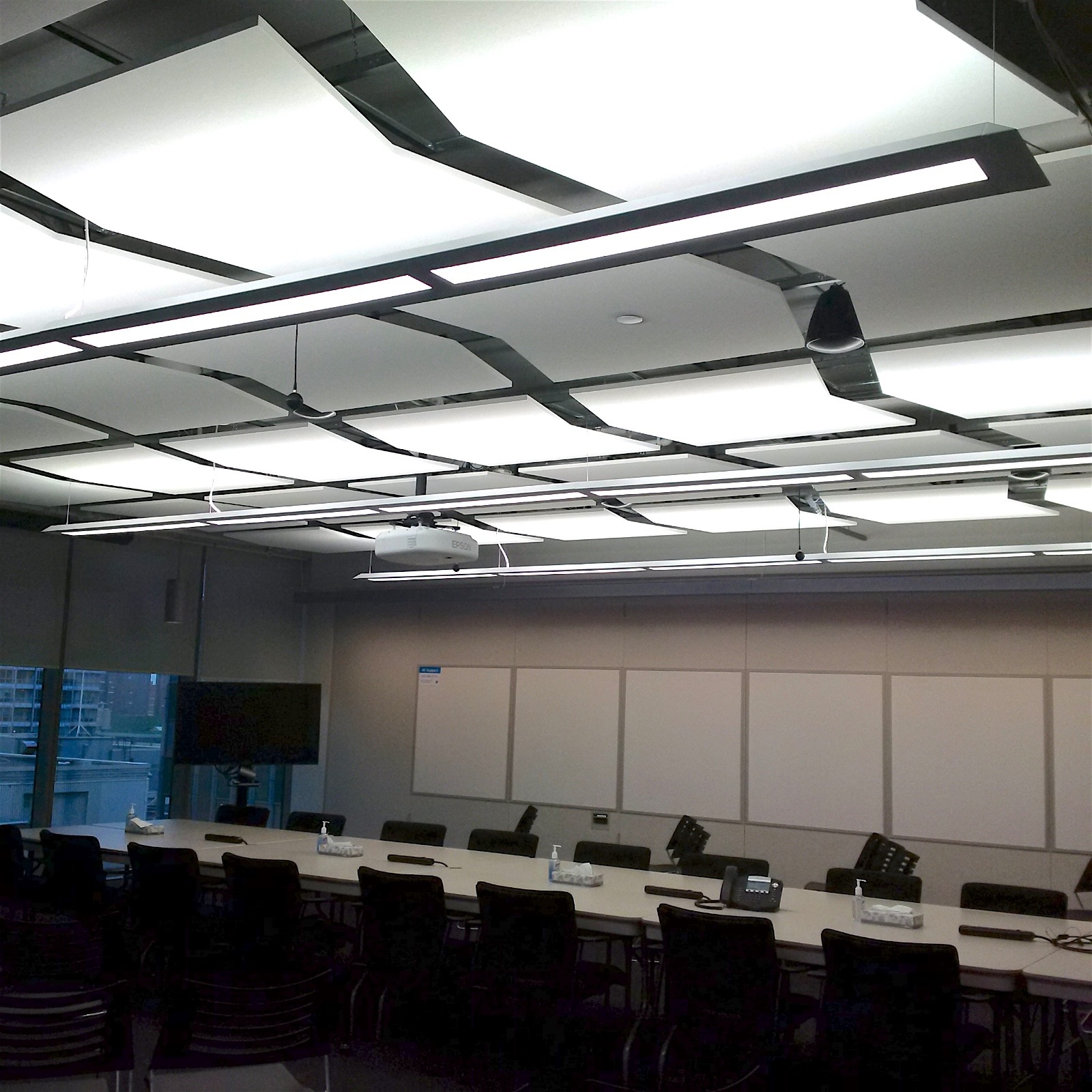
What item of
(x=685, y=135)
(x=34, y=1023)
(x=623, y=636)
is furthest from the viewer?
(x=623, y=636)

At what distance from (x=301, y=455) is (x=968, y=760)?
6.09 m

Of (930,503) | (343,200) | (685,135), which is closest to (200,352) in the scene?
(343,200)

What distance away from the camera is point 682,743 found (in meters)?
10.3

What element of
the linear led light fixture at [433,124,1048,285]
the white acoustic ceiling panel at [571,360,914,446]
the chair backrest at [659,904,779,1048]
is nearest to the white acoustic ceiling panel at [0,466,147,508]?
the white acoustic ceiling panel at [571,360,914,446]

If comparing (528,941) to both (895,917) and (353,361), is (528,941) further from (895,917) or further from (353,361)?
(353,361)

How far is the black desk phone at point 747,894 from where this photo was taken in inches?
220

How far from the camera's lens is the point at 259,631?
39.5 ft

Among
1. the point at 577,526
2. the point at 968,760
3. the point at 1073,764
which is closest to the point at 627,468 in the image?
the point at 577,526

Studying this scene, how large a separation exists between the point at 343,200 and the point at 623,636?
7794mm

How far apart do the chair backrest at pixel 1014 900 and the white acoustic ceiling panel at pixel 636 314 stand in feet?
12.4

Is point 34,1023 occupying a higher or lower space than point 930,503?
lower

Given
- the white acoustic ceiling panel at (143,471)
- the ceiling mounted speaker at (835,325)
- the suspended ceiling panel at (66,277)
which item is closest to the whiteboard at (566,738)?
the white acoustic ceiling panel at (143,471)

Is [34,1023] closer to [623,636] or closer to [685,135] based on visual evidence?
[685,135]

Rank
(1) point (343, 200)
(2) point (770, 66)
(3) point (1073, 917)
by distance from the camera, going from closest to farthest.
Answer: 1. (2) point (770, 66)
2. (1) point (343, 200)
3. (3) point (1073, 917)
